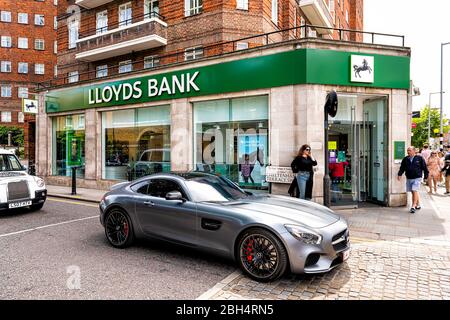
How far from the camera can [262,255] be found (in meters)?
4.04

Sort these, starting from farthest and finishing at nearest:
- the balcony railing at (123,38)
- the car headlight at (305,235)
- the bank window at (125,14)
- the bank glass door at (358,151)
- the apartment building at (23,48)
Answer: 1. the apartment building at (23,48)
2. the bank window at (125,14)
3. the balcony railing at (123,38)
4. the bank glass door at (358,151)
5. the car headlight at (305,235)

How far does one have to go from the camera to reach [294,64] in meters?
9.35

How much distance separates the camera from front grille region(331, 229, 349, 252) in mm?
4012

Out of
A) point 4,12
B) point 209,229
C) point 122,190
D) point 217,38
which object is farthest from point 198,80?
point 4,12

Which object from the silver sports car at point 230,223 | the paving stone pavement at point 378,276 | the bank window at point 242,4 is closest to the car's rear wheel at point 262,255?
the silver sports car at point 230,223

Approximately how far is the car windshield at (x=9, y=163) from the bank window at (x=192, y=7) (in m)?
11.1

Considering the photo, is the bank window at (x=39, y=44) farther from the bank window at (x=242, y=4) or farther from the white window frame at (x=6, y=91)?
the bank window at (x=242, y=4)

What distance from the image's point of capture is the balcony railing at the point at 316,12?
745 inches

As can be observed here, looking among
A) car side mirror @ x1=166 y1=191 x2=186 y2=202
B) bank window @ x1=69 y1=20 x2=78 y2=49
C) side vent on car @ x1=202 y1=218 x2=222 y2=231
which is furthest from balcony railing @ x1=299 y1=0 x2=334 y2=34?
side vent on car @ x1=202 y1=218 x2=222 y2=231

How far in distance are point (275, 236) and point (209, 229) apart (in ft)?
3.36

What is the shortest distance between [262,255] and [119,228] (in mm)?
2777

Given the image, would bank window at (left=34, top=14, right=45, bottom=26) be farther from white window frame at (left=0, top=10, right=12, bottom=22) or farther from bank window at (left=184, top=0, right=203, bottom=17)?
bank window at (left=184, top=0, right=203, bottom=17)

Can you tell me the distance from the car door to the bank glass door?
6340mm

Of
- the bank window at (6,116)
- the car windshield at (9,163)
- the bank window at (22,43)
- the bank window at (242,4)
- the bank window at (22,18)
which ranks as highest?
the bank window at (22,18)
